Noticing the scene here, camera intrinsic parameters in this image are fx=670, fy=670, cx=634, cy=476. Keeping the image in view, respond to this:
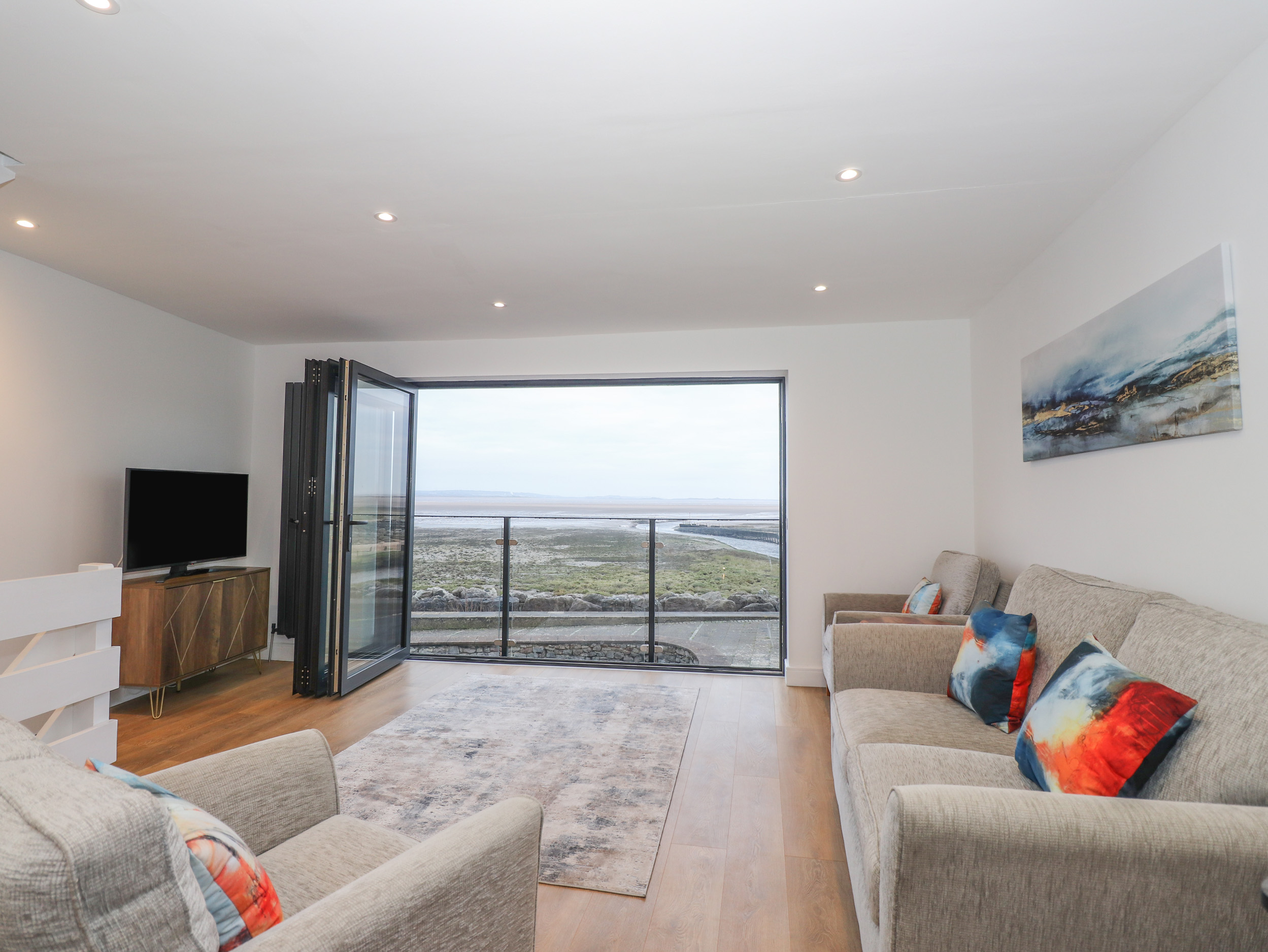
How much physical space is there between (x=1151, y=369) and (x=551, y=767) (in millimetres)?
2728

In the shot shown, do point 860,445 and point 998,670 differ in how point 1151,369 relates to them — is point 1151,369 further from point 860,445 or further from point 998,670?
point 860,445

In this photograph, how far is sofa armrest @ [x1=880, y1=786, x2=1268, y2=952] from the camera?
3.64 ft

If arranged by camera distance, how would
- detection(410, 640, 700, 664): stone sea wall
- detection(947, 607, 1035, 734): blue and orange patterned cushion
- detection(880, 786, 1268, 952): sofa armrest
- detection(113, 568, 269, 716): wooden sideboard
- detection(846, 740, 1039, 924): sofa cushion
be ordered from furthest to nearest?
detection(410, 640, 700, 664): stone sea wall, detection(113, 568, 269, 716): wooden sideboard, detection(947, 607, 1035, 734): blue and orange patterned cushion, detection(846, 740, 1039, 924): sofa cushion, detection(880, 786, 1268, 952): sofa armrest

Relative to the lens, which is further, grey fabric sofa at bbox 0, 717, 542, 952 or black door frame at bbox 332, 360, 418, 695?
black door frame at bbox 332, 360, 418, 695

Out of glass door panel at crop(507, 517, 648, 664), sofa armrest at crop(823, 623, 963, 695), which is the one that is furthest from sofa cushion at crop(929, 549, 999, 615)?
glass door panel at crop(507, 517, 648, 664)

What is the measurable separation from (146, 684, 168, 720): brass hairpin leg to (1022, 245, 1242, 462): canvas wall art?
4654 millimetres

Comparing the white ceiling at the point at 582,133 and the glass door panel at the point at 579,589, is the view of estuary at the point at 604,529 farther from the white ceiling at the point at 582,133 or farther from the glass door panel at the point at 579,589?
the white ceiling at the point at 582,133

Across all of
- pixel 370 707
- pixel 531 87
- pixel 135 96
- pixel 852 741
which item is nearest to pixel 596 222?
pixel 531 87

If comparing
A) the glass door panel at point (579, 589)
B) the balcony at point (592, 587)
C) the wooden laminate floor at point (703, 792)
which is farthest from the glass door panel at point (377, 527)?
the glass door panel at point (579, 589)

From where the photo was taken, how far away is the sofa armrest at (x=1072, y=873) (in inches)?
43.6

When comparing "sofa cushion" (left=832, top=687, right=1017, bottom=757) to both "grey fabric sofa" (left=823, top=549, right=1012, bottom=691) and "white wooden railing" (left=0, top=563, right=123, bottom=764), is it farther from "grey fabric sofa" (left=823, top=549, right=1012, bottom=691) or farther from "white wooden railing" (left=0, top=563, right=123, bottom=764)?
"white wooden railing" (left=0, top=563, right=123, bottom=764)

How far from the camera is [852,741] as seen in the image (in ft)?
6.85

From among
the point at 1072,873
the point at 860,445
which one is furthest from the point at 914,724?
the point at 860,445

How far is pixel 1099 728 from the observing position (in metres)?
1.48
